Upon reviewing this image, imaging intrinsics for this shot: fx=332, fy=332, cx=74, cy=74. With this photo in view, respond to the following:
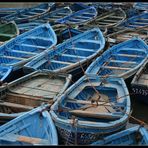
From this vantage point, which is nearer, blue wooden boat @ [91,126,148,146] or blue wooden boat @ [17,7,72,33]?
blue wooden boat @ [91,126,148,146]

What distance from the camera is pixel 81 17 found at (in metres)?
17.5

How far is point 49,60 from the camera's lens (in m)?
11.6

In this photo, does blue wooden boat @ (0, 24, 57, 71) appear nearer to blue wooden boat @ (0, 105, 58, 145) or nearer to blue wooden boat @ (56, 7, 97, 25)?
blue wooden boat @ (56, 7, 97, 25)

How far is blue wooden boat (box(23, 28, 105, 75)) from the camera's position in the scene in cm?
1109

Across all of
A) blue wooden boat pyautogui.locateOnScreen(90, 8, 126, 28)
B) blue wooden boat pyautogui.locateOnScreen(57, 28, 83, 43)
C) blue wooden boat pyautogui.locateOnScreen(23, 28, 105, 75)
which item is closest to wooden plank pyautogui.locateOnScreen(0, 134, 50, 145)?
blue wooden boat pyautogui.locateOnScreen(23, 28, 105, 75)

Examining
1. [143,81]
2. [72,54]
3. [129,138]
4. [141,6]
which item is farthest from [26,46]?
[141,6]

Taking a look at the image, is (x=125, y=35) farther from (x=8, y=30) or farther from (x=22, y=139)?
(x=22, y=139)

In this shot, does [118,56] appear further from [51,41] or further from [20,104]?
[20,104]

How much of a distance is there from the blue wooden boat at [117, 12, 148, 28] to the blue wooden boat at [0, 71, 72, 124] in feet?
21.6

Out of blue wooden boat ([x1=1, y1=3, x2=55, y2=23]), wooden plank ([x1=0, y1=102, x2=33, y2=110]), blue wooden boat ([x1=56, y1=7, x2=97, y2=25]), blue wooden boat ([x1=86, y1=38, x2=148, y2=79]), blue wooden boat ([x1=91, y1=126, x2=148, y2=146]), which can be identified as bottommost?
blue wooden boat ([x1=91, y1=126, x2=148, y2=146])

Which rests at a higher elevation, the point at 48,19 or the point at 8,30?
the point at 8,30

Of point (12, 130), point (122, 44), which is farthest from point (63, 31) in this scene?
point (12, 130)

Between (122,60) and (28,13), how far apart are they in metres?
8.12

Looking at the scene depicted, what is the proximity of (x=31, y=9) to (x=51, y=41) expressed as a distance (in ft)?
21.3
